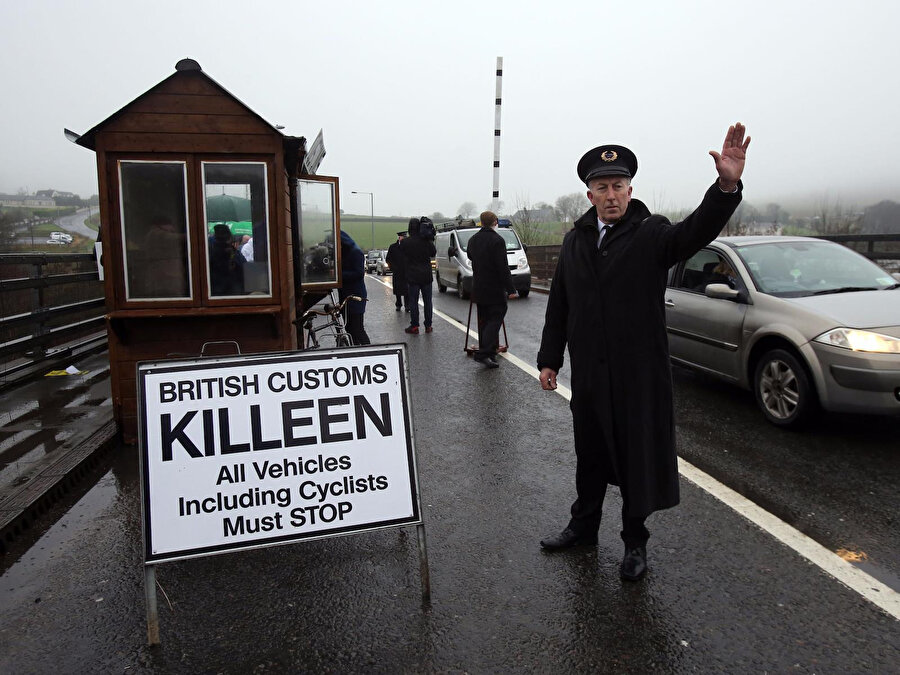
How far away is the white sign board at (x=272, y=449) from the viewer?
2.88 meters

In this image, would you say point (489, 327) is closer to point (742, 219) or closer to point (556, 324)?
point (556, 324)

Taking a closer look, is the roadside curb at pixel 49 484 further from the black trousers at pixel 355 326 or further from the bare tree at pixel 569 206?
the bare tree at pixel 569 206

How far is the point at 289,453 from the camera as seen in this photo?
300 cm

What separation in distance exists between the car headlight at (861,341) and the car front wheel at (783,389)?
A: 0.34m

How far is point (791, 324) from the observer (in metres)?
5.36

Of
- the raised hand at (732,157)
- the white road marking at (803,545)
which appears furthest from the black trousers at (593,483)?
the raised hand at (732,157)

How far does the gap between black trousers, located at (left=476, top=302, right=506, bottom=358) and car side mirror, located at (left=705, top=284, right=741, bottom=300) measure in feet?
10.2

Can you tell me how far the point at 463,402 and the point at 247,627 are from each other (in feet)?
13.3

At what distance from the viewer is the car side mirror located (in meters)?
5.95

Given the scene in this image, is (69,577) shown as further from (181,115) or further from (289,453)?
(181,115)

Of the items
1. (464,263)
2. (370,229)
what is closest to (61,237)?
(464,263)

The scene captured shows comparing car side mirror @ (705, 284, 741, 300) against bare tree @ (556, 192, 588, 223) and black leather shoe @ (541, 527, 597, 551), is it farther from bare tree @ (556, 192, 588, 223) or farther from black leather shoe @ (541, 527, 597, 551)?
bare tree @ (556, 192, 588, 223)

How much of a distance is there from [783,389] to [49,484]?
5.36 meters

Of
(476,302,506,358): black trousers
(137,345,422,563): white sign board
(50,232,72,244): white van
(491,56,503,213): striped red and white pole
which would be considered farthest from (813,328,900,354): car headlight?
(491,56,503,213): striped red and white pole
